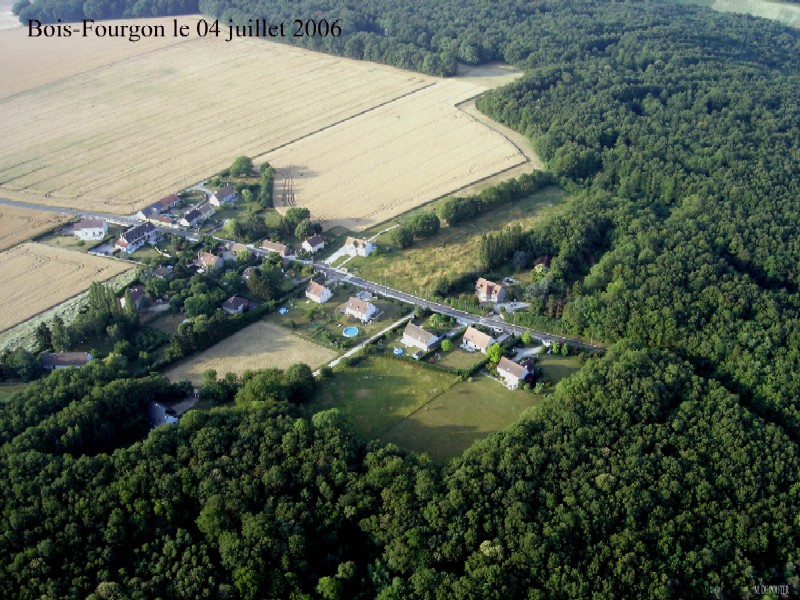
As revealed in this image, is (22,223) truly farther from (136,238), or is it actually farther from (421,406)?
(421,406)

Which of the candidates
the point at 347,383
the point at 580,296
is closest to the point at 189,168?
the point at 347,383

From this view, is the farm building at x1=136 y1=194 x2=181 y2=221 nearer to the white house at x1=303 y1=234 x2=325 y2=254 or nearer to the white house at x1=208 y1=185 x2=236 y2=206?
the white house at x1=208 y1=185 x2=236 y2=206

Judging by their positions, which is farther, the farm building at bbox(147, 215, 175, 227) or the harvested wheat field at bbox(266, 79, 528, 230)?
the harvested wheat field at bbox(266, 79, 528, 230)

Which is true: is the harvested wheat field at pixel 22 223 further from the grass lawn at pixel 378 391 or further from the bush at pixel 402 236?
the grass lawn at pixel 378 391

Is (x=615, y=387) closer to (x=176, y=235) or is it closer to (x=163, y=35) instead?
(x=176, y=235)

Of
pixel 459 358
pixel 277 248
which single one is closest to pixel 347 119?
pixel 277 248

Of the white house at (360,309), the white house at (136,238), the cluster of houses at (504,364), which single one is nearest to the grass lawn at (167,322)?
the white house at (136,238)

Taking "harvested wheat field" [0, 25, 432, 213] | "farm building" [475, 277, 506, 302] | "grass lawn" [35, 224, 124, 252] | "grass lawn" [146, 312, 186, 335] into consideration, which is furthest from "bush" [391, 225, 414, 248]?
"grass lawn" [35, 224, 124, 252]
